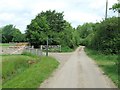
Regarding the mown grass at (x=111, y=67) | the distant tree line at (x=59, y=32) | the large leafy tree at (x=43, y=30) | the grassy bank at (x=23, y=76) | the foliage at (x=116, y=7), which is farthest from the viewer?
the large leafy tree at (x=43, y=30)

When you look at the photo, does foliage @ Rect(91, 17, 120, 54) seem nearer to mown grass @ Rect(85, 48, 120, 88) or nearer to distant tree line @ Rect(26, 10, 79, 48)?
mown grass @ Rect(85, 48, 120, 88)

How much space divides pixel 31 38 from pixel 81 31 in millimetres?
98906

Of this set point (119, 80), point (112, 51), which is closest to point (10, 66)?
point (119, 80)

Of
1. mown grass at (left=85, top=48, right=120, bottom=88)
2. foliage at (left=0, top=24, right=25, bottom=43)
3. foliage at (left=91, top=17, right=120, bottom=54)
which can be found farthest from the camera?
foliage at (left=0, top=24, right=25, bottom=43)

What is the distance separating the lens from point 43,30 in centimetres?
8119

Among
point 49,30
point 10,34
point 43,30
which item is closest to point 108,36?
point 43,30

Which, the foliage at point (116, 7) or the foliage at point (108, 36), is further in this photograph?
the foliage at point (108, 36)

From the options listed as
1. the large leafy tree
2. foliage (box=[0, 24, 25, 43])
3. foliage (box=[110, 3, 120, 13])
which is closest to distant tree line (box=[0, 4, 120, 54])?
the large leafy tree

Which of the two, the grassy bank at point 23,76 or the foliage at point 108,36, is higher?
the foliage at point 108,36

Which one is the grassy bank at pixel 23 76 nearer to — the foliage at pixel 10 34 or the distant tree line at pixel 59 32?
the distant tree line at pixel 59 32

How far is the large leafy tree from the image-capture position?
3118 inches

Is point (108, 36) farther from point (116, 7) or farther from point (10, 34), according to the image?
point (10, 34)

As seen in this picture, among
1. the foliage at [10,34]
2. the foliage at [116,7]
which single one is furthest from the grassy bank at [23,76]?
the foliage at [10,34]

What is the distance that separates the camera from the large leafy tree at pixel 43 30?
7919 cm
